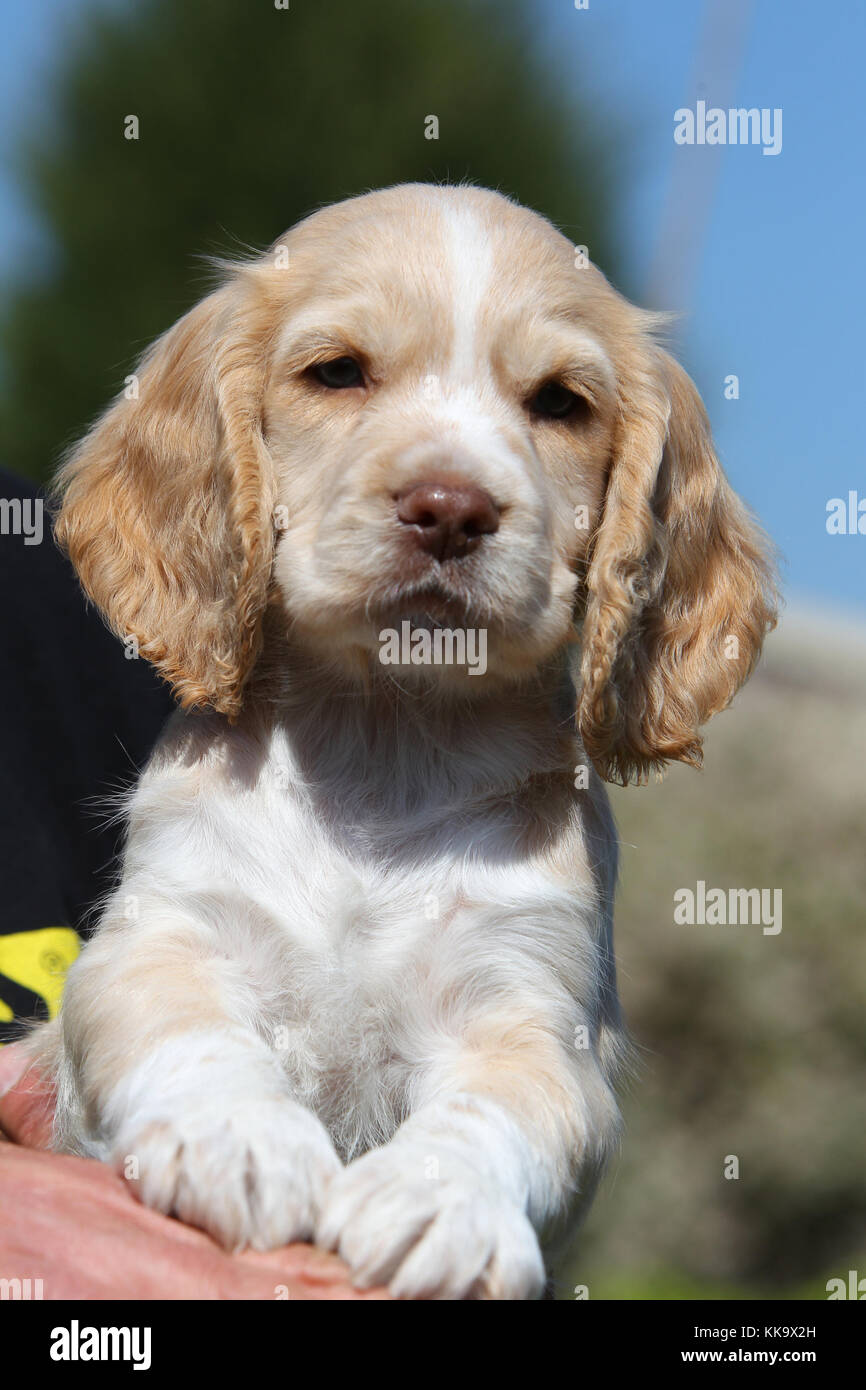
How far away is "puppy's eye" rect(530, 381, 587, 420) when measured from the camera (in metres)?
3.81

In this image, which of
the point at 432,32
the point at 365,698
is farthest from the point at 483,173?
the point at 365,698

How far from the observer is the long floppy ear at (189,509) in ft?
12.0

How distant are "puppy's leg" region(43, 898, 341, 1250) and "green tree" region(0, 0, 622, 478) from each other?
28.9 feet

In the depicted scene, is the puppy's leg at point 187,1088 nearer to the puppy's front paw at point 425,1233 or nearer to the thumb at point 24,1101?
the puppy's front paw at point 425,1233

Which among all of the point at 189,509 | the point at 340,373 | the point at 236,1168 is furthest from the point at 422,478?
the point at 236,1168

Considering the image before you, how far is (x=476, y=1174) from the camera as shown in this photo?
269 centimetres

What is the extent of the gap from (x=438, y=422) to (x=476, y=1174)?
1845 millimetres

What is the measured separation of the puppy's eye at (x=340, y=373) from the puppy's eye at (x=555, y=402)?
1.64 ft

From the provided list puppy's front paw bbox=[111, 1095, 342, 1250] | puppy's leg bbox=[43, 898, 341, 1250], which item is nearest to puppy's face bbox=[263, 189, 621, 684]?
puppy's leg bbox=[43, 898, 341, 1250]

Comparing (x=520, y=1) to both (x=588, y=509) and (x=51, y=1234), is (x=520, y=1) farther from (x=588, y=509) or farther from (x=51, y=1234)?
(x=51, y=1234)

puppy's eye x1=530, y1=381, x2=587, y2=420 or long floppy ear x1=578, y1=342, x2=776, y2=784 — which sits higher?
puppy's eye x1=530, y1=381, x2=587, y2=420

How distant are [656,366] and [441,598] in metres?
1.33

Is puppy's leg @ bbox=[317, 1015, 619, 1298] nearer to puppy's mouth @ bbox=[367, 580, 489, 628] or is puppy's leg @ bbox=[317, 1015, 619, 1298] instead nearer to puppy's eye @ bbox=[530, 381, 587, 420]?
puppy's mouth @ bbox=[367, 580, 489, 628]

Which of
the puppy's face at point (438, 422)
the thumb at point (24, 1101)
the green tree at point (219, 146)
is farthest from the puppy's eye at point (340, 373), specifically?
the green tree at point (219, 146)
